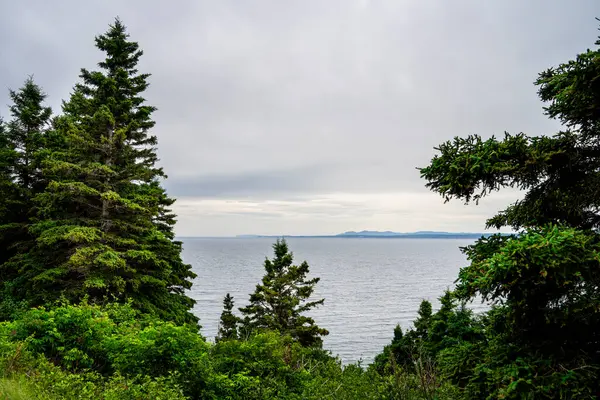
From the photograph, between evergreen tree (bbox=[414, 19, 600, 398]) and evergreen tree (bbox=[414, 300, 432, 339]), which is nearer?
evergreen tree (bbox=[414, 19, 600, 398])

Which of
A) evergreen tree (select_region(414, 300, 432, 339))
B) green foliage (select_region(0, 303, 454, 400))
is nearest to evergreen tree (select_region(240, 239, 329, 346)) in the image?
evergreen tree (select_region(414, 300, 432, 339))

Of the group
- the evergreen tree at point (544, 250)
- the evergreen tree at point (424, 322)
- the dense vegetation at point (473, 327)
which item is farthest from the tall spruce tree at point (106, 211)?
the evergreen tree at point (424, 322)

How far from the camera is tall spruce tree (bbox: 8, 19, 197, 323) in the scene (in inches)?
543

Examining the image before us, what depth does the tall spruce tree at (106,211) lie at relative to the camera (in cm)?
1379

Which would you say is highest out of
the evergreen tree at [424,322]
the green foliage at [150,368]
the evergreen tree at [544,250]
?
the evergreen tree at [544,250]

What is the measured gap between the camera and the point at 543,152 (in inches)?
203

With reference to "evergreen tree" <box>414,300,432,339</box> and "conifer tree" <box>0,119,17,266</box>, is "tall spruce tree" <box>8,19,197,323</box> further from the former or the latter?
"evergreen tree" <box>414,300,432,339</box>

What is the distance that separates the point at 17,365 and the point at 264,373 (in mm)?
4551

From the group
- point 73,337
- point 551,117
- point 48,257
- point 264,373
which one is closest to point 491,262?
point 551,117

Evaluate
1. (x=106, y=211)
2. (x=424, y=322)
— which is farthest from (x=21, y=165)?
(x=424, y=322)

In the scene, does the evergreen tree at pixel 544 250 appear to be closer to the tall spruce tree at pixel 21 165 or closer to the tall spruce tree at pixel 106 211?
the tall spruce tree at pixel 106 211

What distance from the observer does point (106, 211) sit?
15.3 metres

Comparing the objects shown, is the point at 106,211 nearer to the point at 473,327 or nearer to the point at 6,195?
the point at 6,195

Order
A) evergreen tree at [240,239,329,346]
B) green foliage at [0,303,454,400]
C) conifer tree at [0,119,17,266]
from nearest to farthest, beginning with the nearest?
green foliage at [0,303,454,400] → conifer tree at [0,119,17,266] → evergreen tree at [240,239,329,346]
